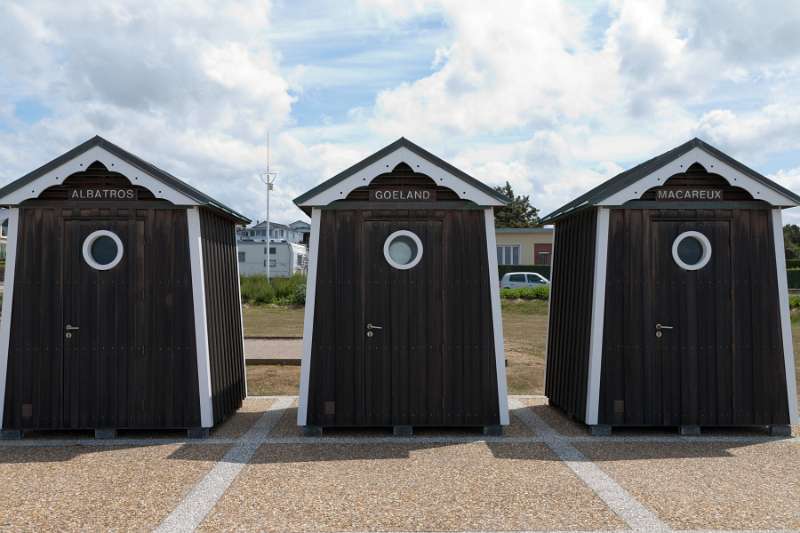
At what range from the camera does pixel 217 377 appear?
9.10 m

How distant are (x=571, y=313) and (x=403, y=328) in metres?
2.55

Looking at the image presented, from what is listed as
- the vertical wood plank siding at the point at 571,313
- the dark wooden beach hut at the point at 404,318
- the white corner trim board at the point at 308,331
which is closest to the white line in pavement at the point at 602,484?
the vertical wood plank siding at the point at 571,313

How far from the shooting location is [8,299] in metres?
8.62

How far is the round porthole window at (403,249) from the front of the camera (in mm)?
8711

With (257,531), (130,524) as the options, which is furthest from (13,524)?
(257,531)

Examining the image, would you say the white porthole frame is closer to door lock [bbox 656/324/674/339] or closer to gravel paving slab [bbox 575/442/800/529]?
door lock [bbox 656/324/674/339]

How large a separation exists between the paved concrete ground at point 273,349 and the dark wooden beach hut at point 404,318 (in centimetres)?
484

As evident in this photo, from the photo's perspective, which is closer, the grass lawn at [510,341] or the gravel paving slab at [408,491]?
the gravel paving slab at [408,491]

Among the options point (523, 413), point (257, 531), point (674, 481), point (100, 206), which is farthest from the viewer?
point (523, 413)

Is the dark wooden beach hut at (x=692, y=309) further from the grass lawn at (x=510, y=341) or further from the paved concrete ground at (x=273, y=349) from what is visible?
the paved concrete ground at (x=273, y=349)

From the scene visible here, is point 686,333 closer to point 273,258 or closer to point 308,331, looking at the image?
point 308,331

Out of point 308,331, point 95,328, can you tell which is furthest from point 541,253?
point 95,328

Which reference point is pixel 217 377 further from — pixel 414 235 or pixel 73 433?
pixel 414 235

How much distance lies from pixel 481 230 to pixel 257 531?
4.63 meters
